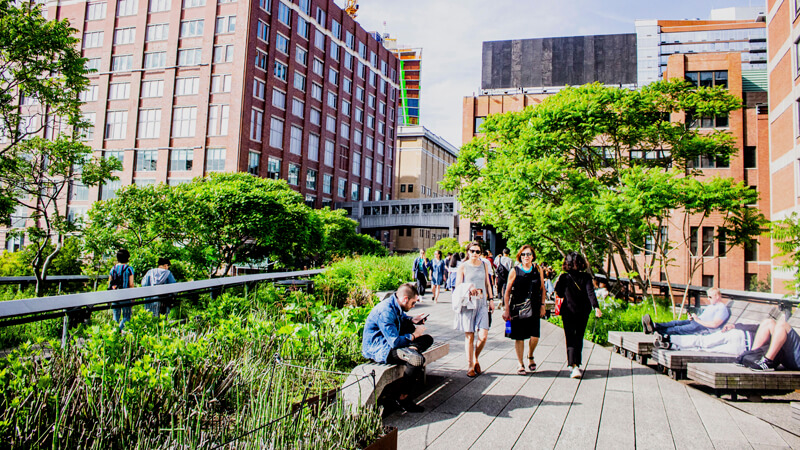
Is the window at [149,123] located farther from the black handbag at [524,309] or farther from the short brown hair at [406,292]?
the short brown hair at [406,292]

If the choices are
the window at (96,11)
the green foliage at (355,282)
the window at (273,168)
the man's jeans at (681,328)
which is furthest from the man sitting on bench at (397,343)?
the window at (96,11)

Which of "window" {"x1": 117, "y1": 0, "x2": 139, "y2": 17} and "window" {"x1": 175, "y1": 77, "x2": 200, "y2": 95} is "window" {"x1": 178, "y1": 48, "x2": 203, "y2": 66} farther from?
"window" {"x1": 117, "y1": 0, "x2": 139, "y2": 17}

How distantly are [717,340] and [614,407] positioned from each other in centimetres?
263

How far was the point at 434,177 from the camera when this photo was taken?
3620 inches

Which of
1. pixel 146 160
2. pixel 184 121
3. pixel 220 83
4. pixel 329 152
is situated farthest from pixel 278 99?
pixel 146 160

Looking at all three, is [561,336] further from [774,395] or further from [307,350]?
[307,350]

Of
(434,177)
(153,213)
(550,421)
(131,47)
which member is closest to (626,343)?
(550,421)

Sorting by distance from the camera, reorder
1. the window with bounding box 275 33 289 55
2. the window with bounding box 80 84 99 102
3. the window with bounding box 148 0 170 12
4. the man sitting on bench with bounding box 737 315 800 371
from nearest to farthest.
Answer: the man sitting on bench with bounding box 737 315 800 371 → the window with bounding box 148 0 170 12 → the window with bounding box 275 33 289 55 → the window with bounding box 80 84 99 102

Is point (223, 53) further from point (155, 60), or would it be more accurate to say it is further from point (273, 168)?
point (273, 168)

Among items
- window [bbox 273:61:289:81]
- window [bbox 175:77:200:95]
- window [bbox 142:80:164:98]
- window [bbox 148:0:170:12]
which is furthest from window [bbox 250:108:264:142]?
window [bbox 148:0:170:12]

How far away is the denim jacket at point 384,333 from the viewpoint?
511 cm

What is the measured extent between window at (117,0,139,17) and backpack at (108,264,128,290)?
162 feet

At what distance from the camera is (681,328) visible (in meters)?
7.79

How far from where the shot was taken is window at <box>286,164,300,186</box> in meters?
50.6
